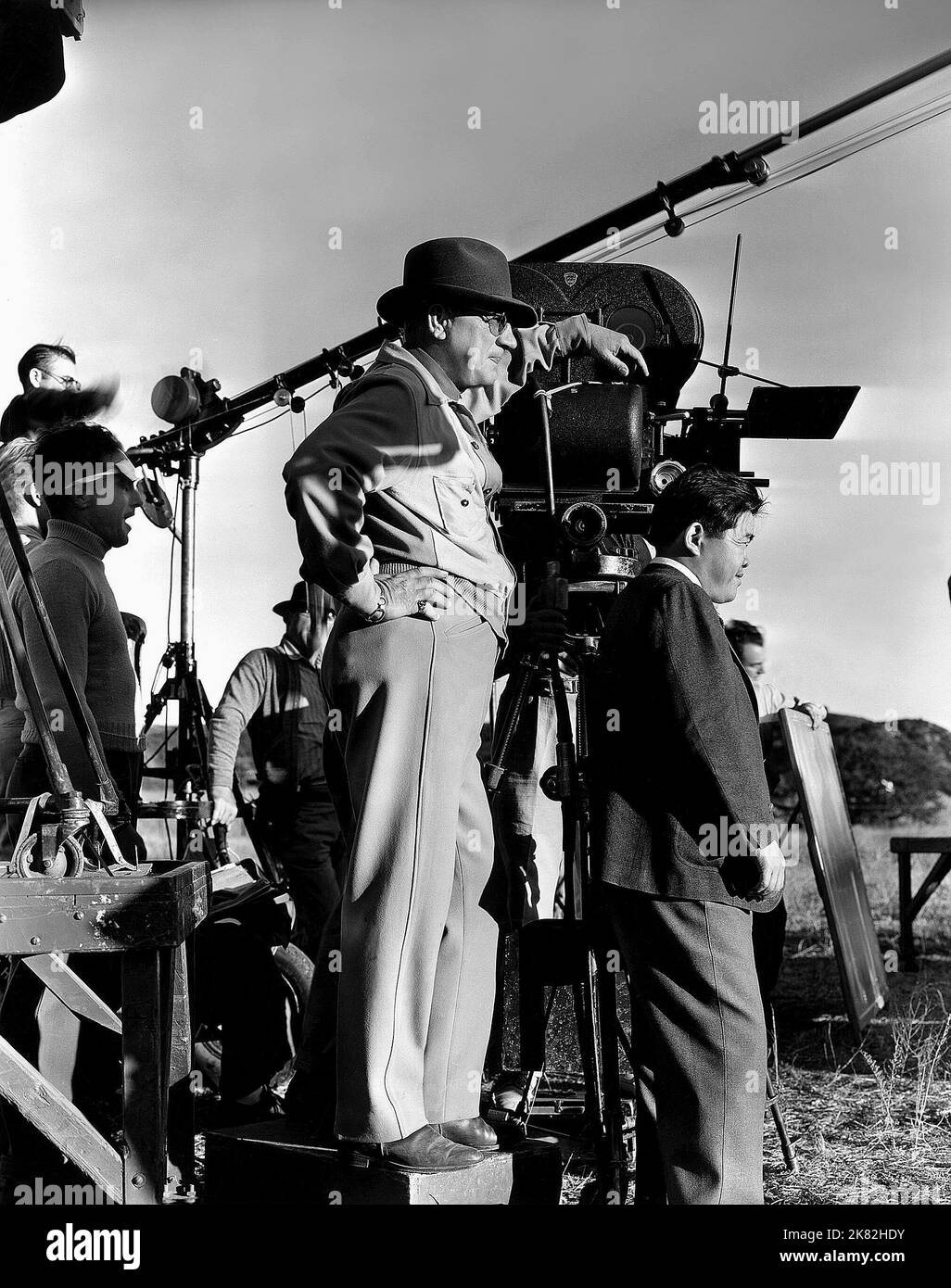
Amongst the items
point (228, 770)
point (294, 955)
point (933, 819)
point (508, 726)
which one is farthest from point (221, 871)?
point (933, 819)

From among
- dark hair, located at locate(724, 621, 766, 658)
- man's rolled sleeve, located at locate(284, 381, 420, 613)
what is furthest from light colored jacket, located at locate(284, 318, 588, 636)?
dark hair, located at locate(724, 621, 766, 658)

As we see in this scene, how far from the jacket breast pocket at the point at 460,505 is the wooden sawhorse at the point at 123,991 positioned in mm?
827

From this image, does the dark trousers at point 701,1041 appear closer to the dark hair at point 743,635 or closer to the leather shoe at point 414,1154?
the leather shoe at point 414,1154

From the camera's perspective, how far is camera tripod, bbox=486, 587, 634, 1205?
2801mm

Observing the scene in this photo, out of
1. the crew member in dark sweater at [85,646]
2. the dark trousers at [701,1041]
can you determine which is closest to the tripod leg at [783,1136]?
the dark trousers at [701,1041]

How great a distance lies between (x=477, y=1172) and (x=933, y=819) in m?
12.9

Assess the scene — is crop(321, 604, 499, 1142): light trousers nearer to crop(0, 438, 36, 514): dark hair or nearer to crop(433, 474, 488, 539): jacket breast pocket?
crop(433, 474, 488, 539): jacket breast pocket

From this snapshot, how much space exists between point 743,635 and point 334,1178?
4249 millimetres

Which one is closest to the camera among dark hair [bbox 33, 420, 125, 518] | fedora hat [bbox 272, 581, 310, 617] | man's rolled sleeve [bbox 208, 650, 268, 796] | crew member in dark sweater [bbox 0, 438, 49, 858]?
crew member in dark sweater [bbox 0, 438, 49, 858]

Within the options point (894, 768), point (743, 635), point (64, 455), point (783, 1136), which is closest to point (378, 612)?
point (64, 455)

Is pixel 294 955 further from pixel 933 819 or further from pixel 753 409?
pixel 933 819

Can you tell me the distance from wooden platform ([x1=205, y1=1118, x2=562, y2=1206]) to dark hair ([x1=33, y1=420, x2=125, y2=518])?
1.71 metres

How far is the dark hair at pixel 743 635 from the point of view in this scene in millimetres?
5922
